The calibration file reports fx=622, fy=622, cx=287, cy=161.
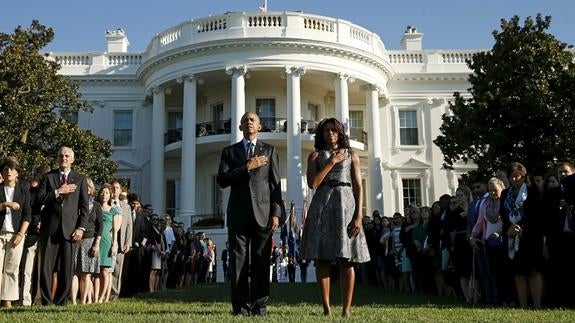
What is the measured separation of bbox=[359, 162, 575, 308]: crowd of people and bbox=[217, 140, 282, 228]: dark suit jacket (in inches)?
134

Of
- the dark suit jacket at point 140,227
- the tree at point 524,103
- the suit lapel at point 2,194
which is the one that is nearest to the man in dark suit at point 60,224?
the suit lapel at point 2,194

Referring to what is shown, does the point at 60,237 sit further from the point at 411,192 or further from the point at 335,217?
the point at 411,192

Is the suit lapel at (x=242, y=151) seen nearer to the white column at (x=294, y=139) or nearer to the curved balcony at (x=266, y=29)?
the white column at (x=294, y=139)

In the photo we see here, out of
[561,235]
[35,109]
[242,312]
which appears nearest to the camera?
[242,312]

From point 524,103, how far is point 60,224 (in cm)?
1499

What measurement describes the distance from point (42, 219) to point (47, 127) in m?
15.6

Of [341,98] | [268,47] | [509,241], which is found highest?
[268,47]

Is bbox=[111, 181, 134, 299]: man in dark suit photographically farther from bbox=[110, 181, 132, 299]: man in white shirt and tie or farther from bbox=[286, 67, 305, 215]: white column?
bbox=[286, 67, 305, 215]: white column

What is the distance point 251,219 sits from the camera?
6.43 metres

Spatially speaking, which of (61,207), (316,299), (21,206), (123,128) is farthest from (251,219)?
(123,128)

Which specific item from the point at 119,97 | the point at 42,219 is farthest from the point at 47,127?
the point at 42,219

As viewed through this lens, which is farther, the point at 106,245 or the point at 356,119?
the point at 356,119

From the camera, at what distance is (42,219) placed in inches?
314

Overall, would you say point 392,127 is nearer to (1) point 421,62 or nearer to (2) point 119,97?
(1) point 421,62
